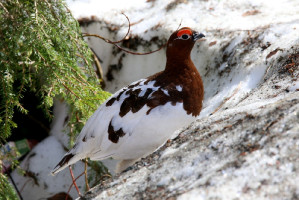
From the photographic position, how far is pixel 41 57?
2.08m

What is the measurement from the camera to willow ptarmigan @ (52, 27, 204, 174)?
1.86 metres

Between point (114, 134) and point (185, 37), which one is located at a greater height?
point (185, 37)

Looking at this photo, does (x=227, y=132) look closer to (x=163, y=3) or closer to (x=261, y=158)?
(x=261, y=158)

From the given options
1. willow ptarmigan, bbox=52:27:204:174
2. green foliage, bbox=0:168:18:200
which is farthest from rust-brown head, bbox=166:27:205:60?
green foliage, bbox=0:168:18:200

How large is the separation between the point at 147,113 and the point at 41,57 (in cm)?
72

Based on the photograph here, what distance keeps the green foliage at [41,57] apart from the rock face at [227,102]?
742 millimetres

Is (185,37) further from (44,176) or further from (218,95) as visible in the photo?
(44,176)

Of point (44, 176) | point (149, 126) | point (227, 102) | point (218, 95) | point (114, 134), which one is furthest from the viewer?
point (44, 176)

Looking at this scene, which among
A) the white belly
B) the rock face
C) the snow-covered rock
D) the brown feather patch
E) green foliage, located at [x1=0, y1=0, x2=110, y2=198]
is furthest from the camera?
the snow-covered rock

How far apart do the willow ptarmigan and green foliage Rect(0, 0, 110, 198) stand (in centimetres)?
21

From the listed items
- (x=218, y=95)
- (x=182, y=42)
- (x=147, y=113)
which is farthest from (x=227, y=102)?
(x=147, y=113)

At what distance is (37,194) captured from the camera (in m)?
3.57

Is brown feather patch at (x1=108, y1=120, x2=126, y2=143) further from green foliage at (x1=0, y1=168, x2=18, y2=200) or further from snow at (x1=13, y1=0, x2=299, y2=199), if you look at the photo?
green foliage at (x1=0, y1=168, x2=18, y2=200)

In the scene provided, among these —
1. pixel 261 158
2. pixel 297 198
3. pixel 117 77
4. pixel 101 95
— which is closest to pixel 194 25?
pixel 117 77
